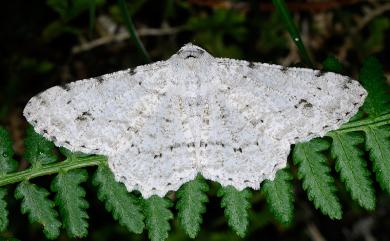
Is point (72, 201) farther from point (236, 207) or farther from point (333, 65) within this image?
point (333, 65)

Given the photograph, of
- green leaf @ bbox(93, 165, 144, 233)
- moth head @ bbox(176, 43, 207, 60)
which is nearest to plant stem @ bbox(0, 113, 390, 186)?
green leaf @ bbox(93, 165, 144, 233)

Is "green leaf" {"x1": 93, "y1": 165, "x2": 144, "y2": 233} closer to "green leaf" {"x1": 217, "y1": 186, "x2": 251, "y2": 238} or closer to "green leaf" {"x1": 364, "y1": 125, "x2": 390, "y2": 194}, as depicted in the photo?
"green leaf" {"x1": 217, "y1": 186, "x2": 251, "y2": 238}

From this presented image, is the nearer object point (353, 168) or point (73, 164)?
point (353, 168)

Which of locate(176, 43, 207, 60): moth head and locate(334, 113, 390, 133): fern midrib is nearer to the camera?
locate(334, 113, 390, 133): fern midrib

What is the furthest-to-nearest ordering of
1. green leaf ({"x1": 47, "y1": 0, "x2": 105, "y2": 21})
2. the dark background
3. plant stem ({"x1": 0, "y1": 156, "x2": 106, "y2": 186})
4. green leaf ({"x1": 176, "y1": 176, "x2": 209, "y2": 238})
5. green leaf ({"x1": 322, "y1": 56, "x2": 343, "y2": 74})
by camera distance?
the dark background → green leaf ({"x1": 47, "y1": 0, "x2": 105, "y2": 21}) → green leaf ({"x1": 322, "y1": 56, "x2": 343, "y2": 74}) → plant stem ({"x1": 0, "y1": 156, "x2": 106, "y2": 186}) → green leaf ({"x1": 176, "y1": 176, "x2": 209, "y2": 238})

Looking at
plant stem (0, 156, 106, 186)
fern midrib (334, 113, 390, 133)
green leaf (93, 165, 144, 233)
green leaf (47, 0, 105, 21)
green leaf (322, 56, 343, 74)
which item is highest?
green leaf (47, 0, 105, 21)

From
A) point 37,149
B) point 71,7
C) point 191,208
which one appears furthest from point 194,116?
point 71,7
